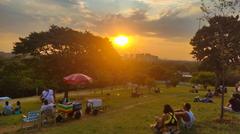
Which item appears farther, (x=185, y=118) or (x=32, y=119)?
(x=32, y=119)

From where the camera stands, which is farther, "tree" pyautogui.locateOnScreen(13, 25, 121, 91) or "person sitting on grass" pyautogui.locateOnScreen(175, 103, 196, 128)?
"tree" pyautogui.locateOnScreen(13, 25, 121, 91)

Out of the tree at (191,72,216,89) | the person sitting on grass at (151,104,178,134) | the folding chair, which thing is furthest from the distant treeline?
the person sitting on grass at (151,104,178,134)

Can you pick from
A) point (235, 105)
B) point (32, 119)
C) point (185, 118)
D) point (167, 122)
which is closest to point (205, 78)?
point (235, 105)

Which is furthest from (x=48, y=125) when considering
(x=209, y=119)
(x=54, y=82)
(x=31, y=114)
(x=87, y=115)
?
(x=54, y=82)

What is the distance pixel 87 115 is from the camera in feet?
72.6

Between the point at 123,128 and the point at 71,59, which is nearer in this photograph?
the point at 123,128

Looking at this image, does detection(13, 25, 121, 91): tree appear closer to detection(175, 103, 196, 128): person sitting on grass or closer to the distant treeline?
the distant treeline

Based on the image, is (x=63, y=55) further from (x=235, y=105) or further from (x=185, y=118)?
(x=185, y=118)

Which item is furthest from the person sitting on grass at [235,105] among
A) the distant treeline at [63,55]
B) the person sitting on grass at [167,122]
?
the distant treeline at [63,55]

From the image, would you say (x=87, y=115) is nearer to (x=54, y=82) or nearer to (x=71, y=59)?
(x=71, y=59)

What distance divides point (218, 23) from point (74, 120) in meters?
9.92

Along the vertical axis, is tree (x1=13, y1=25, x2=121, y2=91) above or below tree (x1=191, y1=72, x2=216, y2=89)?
above

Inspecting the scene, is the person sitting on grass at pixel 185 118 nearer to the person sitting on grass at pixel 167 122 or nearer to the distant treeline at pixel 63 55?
the person sitting on grass at pixel 167 122

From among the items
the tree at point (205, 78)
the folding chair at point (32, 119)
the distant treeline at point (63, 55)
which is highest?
the distant treeline at point (63, 55)
